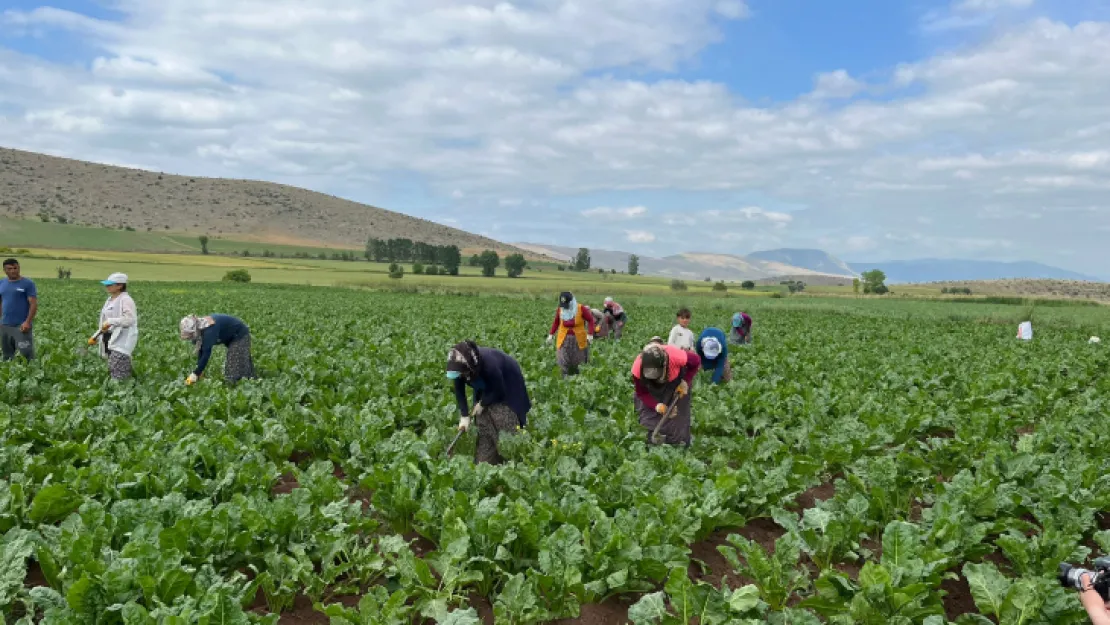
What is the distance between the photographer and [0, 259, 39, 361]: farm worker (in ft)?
36.1

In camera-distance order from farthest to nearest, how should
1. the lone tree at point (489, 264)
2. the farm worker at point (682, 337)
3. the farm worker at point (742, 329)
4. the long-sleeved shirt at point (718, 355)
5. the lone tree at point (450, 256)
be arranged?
1. the lone tree at point (450, 256)
2. the lone tree at point (489, 264)
3. the farm worker at point (742, 329)
4. the long-sleeved shirt at point (718, 355)
5. the farm worker at point (682, 337)

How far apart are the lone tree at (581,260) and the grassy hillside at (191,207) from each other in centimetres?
5361

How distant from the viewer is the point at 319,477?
5875 millimetres

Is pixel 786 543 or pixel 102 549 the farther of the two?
pixel 786 543

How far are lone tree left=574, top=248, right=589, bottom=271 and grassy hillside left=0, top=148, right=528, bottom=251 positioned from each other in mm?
53612

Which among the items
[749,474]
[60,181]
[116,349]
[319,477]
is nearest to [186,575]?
[319,477]

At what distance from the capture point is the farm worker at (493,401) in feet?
23.5

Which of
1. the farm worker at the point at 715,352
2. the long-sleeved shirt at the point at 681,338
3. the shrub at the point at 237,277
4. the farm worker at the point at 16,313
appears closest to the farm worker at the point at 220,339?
the farm worker at the point at 16,313

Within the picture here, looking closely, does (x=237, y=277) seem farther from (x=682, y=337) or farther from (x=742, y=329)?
(x=682, y=337)

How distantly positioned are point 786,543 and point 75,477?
5781 mm

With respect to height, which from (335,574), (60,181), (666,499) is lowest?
(335,574)

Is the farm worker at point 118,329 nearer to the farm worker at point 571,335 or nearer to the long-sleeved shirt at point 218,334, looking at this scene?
the long-sleeved shirt at point 218,334

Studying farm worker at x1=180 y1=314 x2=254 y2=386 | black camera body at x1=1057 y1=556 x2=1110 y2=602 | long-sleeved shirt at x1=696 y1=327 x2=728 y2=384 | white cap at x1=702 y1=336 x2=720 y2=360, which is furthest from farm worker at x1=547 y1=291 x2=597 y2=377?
black camera body at x1=1057 y1=556 x2=1110 y2=602

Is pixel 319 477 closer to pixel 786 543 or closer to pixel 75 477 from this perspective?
pixel 75 477
